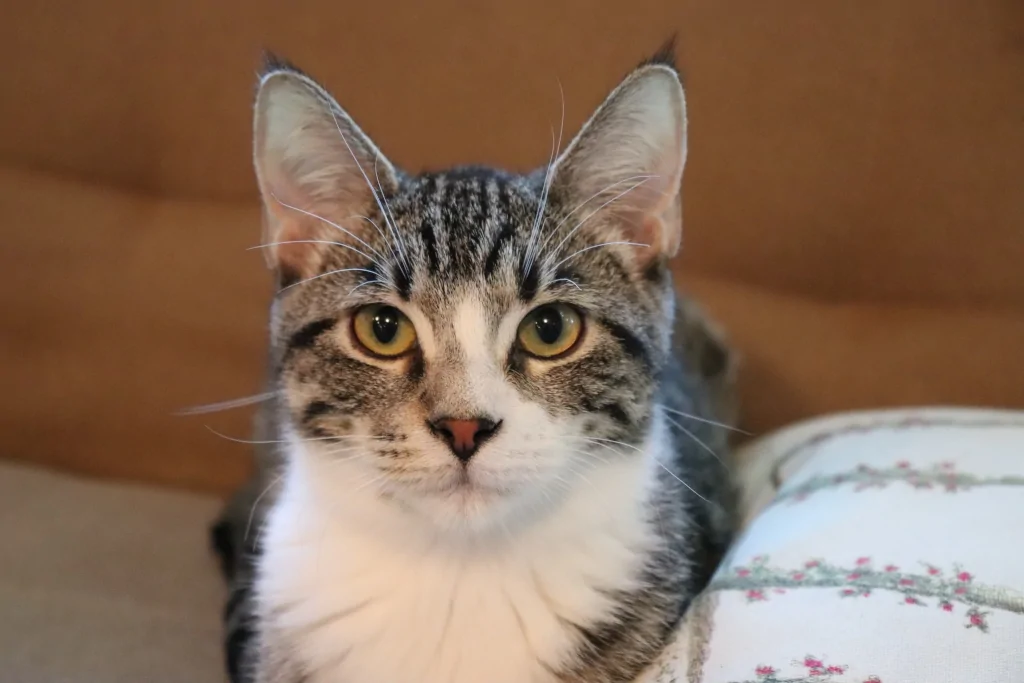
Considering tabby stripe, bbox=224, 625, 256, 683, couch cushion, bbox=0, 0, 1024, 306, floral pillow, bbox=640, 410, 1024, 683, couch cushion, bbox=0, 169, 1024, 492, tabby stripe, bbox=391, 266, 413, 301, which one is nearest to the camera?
floral pillow, bbox=640, 410, 1024, 683

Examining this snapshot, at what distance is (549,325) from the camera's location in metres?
0.95

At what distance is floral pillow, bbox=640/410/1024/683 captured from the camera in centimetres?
80

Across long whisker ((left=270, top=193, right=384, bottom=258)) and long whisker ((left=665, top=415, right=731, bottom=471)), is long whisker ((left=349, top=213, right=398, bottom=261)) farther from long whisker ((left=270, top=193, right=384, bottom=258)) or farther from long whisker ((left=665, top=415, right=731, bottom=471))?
long whisker ((left=665, top=415, right=731, bottom=471))

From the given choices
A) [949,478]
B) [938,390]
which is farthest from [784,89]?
[949,478]

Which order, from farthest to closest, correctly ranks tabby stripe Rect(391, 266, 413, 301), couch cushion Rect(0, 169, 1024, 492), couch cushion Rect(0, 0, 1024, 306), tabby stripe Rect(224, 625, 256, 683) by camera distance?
couch cushion Rect(0, 169, 1024, 492) → couch cushion Rect(0, 0, 1024, 306) → tabby stripe Rect(224, 625, 256, 683) → tabby stripe Rect(391, 266, 413, 301)

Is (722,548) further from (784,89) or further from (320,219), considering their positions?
(784,89)

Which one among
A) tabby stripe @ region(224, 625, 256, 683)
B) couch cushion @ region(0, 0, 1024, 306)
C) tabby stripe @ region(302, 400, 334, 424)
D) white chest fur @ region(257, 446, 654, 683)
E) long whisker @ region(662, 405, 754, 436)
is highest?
couch cushion @ region(0, 0, 1024, 306)

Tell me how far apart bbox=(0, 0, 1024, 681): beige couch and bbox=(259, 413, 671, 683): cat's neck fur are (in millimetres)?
604

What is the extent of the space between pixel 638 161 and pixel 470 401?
1.31 feet

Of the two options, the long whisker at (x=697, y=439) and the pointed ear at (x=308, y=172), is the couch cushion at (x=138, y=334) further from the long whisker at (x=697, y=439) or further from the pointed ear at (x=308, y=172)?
the pointed ear at (x=308, y=172)

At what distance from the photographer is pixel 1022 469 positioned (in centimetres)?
106

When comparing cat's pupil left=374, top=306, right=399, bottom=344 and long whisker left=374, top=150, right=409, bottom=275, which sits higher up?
long whisker left=374, top=150, right=409, bottom=275

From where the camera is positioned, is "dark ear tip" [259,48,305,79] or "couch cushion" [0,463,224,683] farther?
"couch cushion" [0,463,224,683]

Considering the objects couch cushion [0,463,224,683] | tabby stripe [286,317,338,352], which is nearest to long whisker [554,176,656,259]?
tabby stripe [286,317,338,352]
